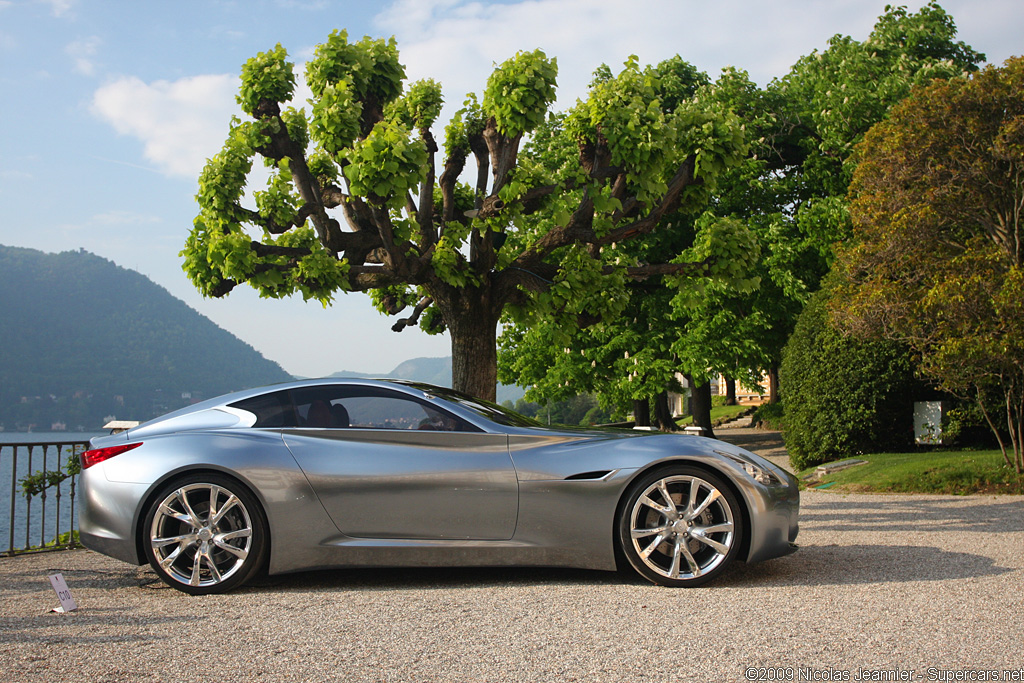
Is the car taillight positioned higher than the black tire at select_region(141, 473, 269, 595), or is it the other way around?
the car taillight

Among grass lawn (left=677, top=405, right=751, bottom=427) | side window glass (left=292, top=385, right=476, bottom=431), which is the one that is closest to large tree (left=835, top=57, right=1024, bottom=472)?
side window glass (left=292, top=385, right=476, bottom=431)

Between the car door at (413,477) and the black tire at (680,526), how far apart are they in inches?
32.1

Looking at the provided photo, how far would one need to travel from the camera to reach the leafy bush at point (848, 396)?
16500 mm

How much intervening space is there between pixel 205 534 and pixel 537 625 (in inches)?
97.5

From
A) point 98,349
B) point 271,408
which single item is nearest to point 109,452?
point 271,408

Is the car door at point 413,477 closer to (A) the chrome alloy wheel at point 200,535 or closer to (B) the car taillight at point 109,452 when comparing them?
(A) the chrome alloy wheel at point 200,535

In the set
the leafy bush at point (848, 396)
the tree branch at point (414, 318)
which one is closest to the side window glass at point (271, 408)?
the tree branch at point (414, 318)

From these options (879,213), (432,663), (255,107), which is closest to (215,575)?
(432,663)

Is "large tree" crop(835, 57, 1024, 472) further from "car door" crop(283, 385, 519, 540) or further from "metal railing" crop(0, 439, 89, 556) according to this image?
"metal railing" crop(0, 439, 89, 556)

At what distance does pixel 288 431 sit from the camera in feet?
18.6

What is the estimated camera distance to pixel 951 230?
14.2m

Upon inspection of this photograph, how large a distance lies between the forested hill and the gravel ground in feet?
224

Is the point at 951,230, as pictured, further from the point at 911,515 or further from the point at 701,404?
the point at 701,404

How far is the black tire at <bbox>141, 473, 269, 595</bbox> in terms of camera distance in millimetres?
5375
